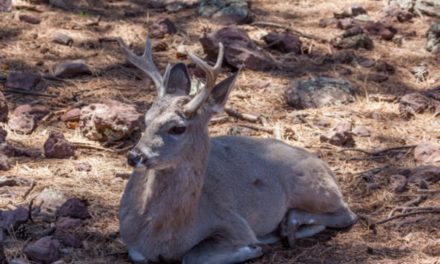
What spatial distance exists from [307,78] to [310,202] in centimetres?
288

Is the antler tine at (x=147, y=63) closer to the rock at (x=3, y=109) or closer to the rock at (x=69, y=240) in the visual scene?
the rock at (x=69, y=240)

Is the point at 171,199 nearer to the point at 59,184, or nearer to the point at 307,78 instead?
the point at 59,184

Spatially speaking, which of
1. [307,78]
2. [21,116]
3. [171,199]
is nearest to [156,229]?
[171,199]

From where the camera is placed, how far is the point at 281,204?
6.09 metres

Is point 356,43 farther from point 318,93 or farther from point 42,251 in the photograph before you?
point 42,251

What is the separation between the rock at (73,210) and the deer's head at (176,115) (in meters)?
1.01

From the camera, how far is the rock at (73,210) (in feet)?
19.5

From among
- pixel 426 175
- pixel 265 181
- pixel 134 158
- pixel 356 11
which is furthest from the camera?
pixel 356 11

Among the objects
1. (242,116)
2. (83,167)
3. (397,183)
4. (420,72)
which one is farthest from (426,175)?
(420,72)

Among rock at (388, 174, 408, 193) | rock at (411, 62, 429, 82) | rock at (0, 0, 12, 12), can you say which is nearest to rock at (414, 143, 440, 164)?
rock at (388, 174, 408, 193)

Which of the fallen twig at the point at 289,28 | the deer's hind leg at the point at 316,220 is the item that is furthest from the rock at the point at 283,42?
the deer's hind leg at the point at 316,220

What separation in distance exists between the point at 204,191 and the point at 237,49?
11.6 feet

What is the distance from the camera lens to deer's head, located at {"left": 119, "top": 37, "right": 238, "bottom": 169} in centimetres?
508

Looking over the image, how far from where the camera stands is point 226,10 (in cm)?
1050
